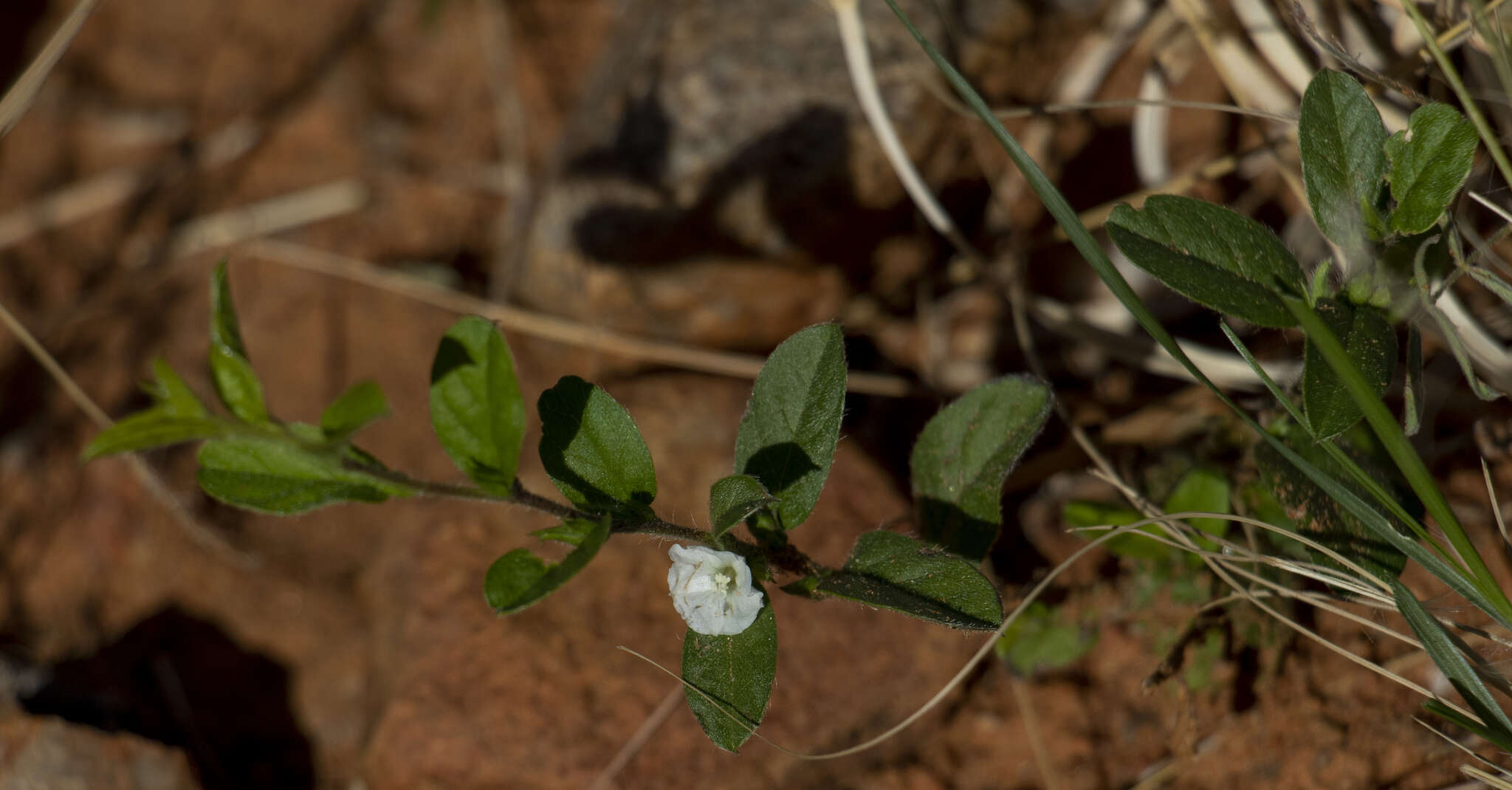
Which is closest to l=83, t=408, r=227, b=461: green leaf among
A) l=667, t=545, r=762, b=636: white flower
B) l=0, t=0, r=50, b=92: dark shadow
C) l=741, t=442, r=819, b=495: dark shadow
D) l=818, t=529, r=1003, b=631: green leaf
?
l=667, t=545, r=762, b=636: white flower

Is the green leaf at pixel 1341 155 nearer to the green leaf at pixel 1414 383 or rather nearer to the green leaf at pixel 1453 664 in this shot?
the green leaf at pixel 1414 383

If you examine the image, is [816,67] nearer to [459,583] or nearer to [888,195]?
[888,195]

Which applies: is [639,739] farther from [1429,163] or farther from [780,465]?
[1429,163]

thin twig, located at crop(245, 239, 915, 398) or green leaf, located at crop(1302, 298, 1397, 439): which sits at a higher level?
green leaf, located at crop(1302, 298, 1397, 439)

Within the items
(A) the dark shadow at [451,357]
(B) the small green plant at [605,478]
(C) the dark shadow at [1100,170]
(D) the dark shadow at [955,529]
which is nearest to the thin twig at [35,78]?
(B) the small green plant at [605,478]

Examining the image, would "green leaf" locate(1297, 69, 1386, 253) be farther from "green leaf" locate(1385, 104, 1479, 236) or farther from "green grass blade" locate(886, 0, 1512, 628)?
"green grass blade" locate(886, 0, 1512, 628)

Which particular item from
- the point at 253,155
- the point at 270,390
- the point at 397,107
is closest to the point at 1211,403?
the point at 270,390
